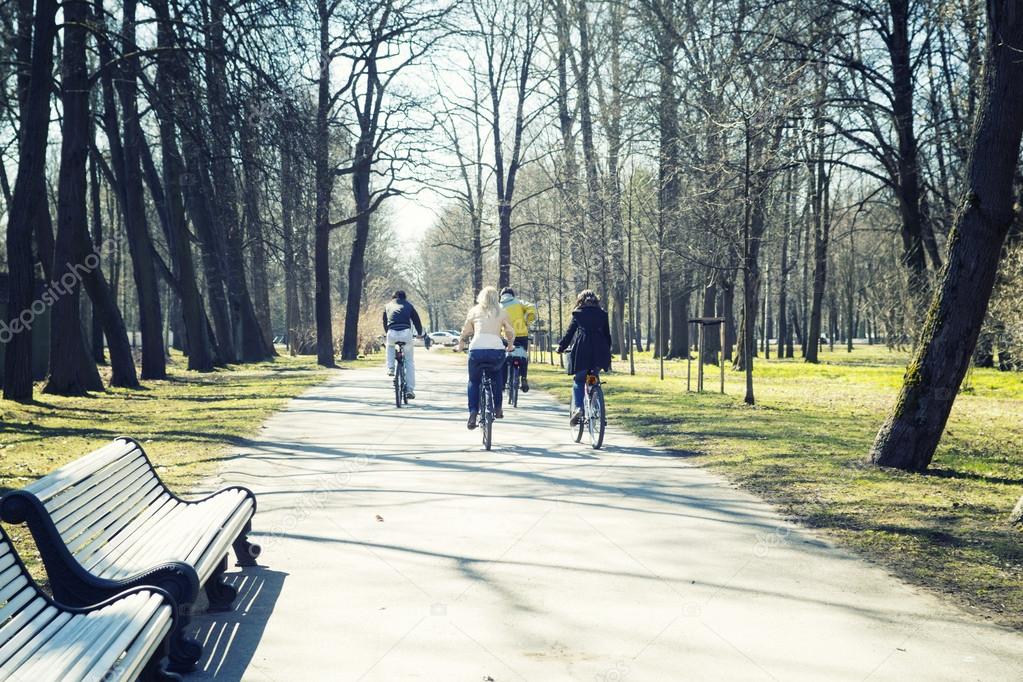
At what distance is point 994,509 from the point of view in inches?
334

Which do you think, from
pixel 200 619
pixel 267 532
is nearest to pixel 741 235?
pixel 267 532

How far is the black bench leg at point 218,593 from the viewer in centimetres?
541

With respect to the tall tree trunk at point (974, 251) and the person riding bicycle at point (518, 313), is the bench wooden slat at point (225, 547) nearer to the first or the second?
the tall tree trunk at point (974, 251)

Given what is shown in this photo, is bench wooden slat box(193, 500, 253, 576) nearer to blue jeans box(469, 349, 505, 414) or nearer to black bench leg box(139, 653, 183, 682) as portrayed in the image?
black bench leg box(139, 653, 183, 682)

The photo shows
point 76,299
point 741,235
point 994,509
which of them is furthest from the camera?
point 741,235

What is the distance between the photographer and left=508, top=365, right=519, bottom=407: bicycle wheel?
58.6 ft

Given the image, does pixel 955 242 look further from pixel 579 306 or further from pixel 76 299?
pixel 76 299

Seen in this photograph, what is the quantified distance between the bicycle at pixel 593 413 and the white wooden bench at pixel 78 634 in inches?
326

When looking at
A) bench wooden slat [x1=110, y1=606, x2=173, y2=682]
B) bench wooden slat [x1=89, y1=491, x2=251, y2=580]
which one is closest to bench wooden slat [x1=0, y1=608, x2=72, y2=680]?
bench wooden slat [x1=110, y1=606, x2=173, y2=682]

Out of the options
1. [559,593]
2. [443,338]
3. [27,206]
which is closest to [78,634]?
[559,593]

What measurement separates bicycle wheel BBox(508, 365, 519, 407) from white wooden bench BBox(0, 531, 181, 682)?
13.7 meters

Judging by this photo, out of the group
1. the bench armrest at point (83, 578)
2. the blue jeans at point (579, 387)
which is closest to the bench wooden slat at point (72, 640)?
the bench armrest at point (83, 578)

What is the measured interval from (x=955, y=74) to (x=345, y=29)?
13916 mm

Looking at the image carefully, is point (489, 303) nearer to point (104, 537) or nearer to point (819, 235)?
point (104, 537)
